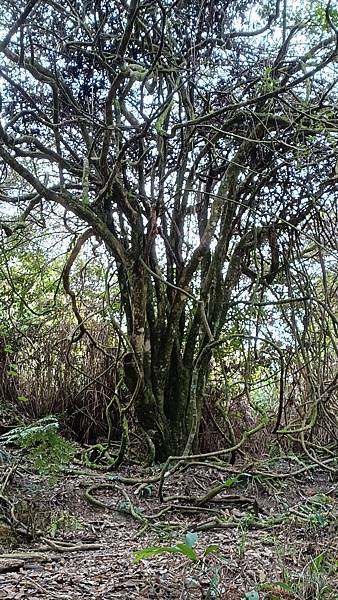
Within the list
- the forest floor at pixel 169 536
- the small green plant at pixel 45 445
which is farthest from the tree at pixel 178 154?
the small green plant at pixel 45 445

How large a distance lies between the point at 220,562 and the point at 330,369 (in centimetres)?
321

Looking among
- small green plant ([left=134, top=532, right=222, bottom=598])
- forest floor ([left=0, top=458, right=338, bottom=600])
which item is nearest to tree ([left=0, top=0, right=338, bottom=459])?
forest floor ([left=0, top=458, right=338, bottom=600])

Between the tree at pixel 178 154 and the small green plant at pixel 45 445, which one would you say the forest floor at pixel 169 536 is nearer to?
the small green plant at pixel 45 445

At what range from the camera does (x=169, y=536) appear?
2.45 metres

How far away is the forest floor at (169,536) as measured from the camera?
1826 millimetres

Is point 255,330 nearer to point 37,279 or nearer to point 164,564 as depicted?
point 37,279

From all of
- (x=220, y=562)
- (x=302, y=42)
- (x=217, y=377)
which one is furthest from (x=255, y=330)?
(x=220, y=562)

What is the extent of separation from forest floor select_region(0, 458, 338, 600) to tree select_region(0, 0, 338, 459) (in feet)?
2.45

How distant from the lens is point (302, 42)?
13.6 ft

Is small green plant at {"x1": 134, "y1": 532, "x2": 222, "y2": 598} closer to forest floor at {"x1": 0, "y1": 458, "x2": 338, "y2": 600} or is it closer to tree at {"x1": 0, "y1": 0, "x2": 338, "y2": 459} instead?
forest floor at {"x1": 0, "y1": 458, "x2": 338, "y2": 600}

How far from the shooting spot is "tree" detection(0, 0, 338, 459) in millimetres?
3992

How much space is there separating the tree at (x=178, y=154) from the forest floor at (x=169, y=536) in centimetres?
75

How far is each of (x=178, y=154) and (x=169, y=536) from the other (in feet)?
10.2

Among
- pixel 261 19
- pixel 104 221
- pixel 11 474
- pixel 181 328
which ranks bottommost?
pixel 11 474
